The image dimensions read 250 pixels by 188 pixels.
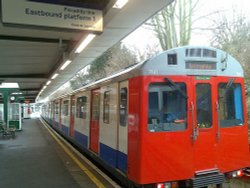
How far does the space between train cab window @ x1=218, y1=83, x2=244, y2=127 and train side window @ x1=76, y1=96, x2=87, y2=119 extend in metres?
5.57

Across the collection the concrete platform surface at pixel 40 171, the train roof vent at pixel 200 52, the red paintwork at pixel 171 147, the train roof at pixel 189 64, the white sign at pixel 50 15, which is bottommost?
the concrete platform surface at pixel 40 171

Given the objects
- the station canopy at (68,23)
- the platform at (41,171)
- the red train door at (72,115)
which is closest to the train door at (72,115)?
the red train door at (72,115)

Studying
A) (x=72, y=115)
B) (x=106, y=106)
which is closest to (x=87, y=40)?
(x=106, y=106)

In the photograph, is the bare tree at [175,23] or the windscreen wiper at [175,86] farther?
the bare tree at [175,23]

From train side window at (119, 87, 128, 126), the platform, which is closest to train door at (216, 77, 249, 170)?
train side window at (119, 87, 128, 126)

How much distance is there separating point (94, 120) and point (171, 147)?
4.08 meters

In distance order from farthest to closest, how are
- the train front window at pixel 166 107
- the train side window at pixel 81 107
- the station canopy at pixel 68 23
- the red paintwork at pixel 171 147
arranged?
the train side window at pixel 81 107 → the station canopy at pixel 68 23 → the train front window at pixel 166 107 → the red paintwork at pixel 171 147

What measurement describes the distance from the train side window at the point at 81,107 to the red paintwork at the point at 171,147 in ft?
17.0

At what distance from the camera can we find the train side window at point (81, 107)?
11.1 m

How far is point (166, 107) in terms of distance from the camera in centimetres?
583

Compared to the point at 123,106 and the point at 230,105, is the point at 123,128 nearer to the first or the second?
the point at 123,106

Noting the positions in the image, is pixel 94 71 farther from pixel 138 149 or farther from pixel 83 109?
pixel 138 149

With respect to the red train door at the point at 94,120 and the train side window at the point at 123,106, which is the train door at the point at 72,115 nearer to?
the red train door at the point at 94,120

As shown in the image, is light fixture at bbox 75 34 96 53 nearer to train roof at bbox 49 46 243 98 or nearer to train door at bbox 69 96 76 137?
train roof at bbox 49 46 243 98
